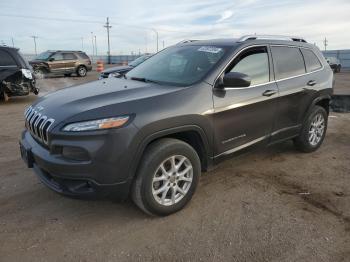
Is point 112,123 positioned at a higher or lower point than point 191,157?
higher

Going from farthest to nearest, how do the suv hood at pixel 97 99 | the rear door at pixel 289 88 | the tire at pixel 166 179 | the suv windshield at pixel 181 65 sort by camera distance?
the rear door at pixel 289 88 < the suv windshield at pixel 181 65 < the tire at pixel 166 179 < the suv hood at pixel 97 99

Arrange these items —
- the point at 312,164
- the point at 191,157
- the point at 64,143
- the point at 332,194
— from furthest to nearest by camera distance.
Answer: the point at 312,164 < the point at 332,194 < the point at 191,157 < the point at 64,143

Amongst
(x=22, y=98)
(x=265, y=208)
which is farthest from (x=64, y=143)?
(x=22, y=98)

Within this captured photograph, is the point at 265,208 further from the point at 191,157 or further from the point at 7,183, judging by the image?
the point at 7,183

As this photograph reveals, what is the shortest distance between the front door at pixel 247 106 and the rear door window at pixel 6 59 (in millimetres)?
8476

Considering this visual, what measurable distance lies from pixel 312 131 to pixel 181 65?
8.28ft

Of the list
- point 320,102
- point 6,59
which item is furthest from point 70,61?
point 320,102

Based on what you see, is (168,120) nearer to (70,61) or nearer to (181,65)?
(181,65)

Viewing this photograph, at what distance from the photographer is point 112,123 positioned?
293 cm

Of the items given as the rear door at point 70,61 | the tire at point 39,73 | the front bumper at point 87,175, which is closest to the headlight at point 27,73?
the front bumper at point 87,175

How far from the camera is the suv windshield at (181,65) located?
12.5 ft

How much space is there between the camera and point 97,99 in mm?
3256

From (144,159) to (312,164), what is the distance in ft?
9.63

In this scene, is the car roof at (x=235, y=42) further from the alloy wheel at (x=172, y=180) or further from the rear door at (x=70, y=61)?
the rear door at (x=70, y=61)
